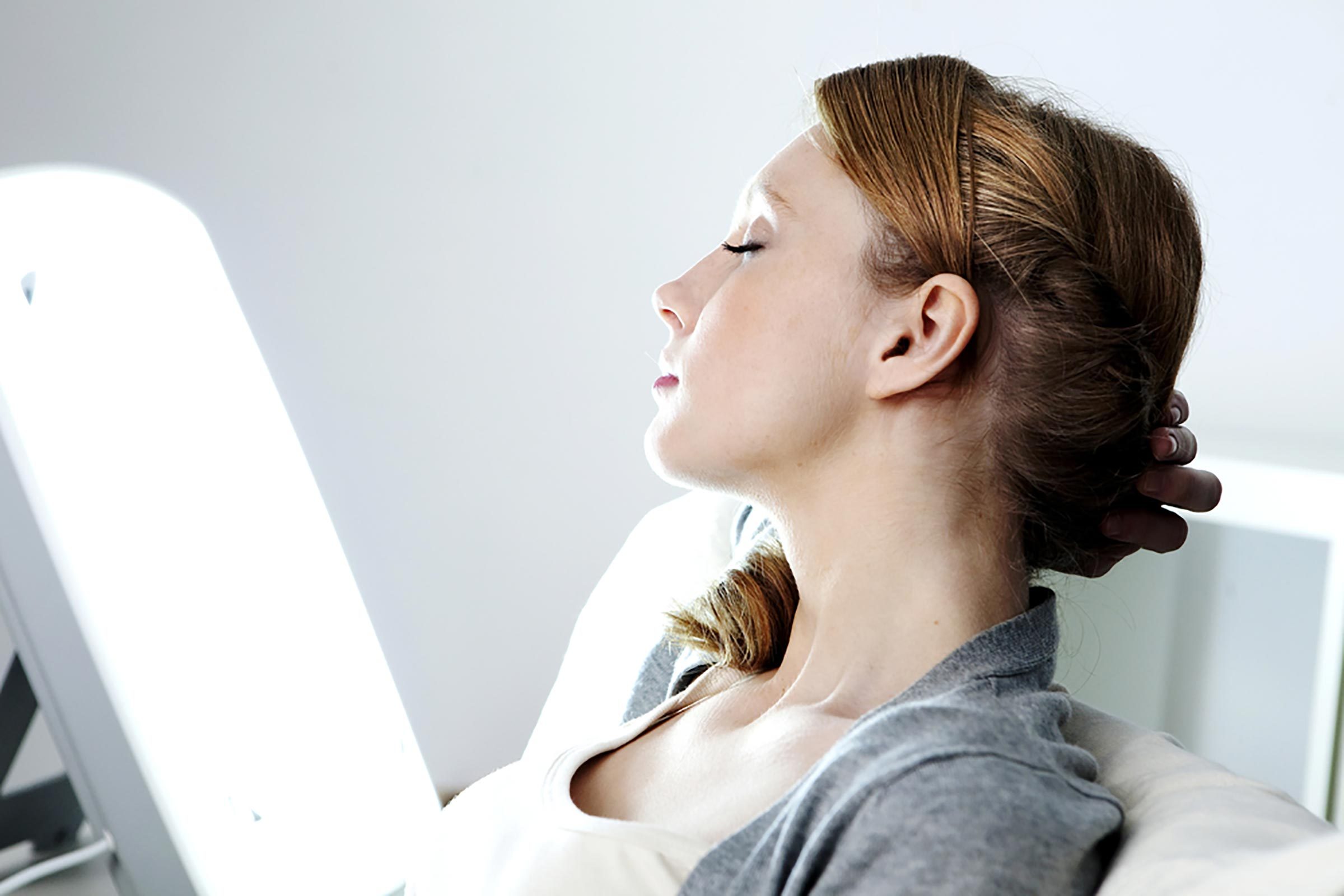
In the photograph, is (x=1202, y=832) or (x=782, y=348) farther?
(x=782, y=348)

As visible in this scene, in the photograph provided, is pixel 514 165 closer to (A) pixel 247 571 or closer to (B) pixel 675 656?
(A) pixel 247 571

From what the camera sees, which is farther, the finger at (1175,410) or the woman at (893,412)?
the finger at (1175,410)

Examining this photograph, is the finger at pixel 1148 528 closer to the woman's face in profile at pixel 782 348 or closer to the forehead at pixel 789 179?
the woman's face in profile at pixel 782 348

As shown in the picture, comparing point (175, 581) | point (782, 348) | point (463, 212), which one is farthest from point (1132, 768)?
point (463, 212)

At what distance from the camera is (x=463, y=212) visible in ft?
7.09

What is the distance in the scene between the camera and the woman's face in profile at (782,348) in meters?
0.87

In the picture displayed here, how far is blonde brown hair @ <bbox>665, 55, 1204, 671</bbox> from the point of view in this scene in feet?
2.72

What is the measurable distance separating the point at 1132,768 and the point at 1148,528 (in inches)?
9.5

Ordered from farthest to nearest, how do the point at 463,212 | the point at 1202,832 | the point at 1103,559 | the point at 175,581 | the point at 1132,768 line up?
the point at 463,212 → the point at 175,581 → the point at 1103,559 → the point at 1132,768 → the point at 1202,832

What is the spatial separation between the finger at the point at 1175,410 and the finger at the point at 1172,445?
0.04ft

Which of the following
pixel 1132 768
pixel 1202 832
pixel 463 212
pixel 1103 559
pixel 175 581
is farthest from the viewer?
pixel 463 212

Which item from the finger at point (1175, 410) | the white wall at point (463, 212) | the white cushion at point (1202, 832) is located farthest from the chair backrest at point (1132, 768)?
the white wall at point (463, 212)

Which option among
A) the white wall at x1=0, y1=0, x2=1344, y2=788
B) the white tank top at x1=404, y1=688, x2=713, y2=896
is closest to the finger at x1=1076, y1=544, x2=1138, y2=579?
the white tank top at x1=404, y1=688, x2=713, y2=896

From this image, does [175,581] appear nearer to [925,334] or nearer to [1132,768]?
[925,334]
